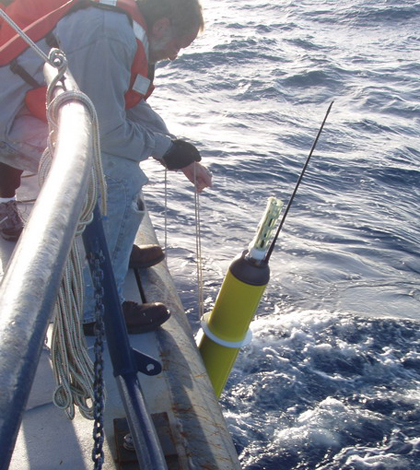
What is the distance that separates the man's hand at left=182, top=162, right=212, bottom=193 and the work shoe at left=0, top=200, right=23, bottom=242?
0.99 metres

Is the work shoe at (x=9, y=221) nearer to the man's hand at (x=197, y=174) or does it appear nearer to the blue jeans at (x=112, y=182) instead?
the blue jeans at (x=112, y=182)

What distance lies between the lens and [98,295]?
1.47 m

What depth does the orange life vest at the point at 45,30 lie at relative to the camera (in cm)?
259

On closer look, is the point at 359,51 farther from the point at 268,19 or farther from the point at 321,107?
the point at 321,107

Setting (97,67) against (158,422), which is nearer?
(158,422)

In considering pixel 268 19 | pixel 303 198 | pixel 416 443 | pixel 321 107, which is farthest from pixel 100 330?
pixel 268 19

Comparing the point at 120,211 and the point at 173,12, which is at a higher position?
the point at 173,12

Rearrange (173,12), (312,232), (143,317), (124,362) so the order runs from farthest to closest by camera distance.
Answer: (312,232)
(143,317)
(173,12)
(124,362)

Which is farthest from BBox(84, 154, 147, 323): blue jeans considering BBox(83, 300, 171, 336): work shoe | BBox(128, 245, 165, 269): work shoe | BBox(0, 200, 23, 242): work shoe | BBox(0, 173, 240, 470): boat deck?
BBox(0, 200, 23, 242): work shoe

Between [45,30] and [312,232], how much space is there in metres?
4.18

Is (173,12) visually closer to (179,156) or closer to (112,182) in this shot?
(179,156)

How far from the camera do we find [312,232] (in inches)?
247

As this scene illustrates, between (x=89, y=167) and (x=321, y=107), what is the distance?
10.3 meters

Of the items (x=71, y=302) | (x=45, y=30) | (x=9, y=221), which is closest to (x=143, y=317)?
(x=9, y=221)
